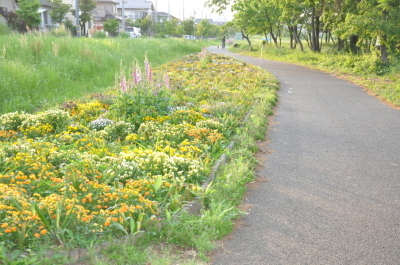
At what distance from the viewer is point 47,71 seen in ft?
42.7

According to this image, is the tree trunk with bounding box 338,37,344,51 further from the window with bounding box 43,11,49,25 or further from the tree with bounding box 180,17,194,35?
the tree with bounding box 180,17,194,35

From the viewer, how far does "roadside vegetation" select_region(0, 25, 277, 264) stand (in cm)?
399

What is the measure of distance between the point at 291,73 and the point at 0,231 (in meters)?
20.8

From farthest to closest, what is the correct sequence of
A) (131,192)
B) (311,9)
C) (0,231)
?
(311,9) < (131,192) < (0,231)

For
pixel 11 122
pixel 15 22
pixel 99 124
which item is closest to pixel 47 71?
pixel 11 122

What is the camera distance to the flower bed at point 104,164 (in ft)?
13.4

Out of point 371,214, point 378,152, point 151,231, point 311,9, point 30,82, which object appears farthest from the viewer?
point 311,9

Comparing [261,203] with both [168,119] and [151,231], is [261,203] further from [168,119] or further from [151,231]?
[168,119]

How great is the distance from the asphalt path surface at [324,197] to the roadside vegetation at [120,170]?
351 millimetres

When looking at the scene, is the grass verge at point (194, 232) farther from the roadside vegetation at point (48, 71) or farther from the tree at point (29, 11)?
the tree at point (29, 11)

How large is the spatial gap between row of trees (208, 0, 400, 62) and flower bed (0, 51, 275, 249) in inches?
468

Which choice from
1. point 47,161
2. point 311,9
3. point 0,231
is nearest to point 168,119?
point 47,161

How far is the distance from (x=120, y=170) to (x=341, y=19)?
22280mm

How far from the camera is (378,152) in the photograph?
7.88 meters
